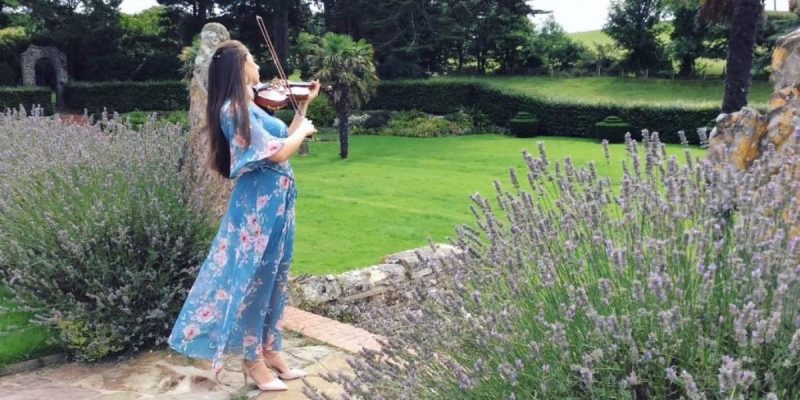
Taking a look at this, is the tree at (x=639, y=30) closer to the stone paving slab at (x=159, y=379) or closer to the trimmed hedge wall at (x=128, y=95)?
the trimmed hedge wall at (x=128, y=95)

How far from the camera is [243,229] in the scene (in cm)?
391

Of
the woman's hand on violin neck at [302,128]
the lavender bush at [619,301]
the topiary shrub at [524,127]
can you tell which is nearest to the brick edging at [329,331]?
the woman's hand on violin neck at [302,128]

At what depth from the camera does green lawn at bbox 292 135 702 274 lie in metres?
8.84

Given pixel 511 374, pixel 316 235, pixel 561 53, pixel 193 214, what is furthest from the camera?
pixel 561 53

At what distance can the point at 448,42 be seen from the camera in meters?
35.7

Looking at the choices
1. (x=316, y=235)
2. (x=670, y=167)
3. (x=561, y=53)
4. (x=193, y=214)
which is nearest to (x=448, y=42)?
(x=561, y=53)

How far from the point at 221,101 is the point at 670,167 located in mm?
2341

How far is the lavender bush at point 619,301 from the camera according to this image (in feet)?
6.59

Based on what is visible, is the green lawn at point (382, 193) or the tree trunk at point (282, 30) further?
the tree trunk at point (282, 30)

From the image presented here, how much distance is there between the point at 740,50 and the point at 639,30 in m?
22.7

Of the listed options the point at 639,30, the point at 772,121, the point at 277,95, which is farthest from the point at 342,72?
the point at 639,30

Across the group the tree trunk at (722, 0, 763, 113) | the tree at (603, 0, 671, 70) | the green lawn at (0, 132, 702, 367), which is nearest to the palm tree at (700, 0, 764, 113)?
the tree trunk at (722, 0, 763, 113)

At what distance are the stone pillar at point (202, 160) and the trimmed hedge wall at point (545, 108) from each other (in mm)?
17949

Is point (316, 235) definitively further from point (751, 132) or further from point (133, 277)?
point (751, 132)
